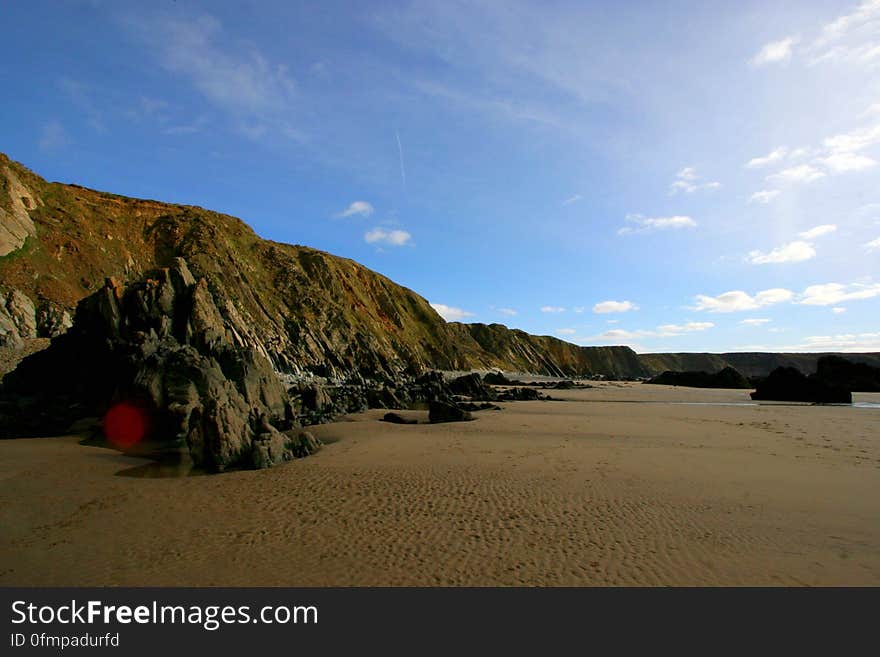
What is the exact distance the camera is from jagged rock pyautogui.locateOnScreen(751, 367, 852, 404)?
34.2 metres

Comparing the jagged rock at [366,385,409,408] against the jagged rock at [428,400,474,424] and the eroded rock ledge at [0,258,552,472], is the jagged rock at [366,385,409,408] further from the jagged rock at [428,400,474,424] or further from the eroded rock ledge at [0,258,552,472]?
the jagged rock at [428,400,474,424]

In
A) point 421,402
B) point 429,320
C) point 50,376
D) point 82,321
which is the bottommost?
point 421,402

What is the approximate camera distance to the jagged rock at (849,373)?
4209 cm

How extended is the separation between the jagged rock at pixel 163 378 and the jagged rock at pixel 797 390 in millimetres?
40349

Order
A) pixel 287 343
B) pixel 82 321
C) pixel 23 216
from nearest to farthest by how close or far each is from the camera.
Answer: pixel 82 321
pixel 23 216
pixel 287 343

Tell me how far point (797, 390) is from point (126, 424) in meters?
47.2

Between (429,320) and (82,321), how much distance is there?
239ft

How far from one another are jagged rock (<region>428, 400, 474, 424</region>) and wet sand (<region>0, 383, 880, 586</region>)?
752 centimetres

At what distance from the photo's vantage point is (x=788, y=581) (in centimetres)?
530

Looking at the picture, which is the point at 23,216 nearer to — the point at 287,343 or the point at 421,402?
the point at 287,343

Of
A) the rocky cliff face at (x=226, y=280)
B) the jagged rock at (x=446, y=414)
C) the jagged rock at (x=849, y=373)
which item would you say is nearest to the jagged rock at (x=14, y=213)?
the rocky cliff face at (x=226, y=280)

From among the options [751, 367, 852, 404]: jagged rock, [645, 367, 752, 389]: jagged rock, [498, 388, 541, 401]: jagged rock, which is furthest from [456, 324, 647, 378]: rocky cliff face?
[751, 367, 852, 404]: jagged rock
